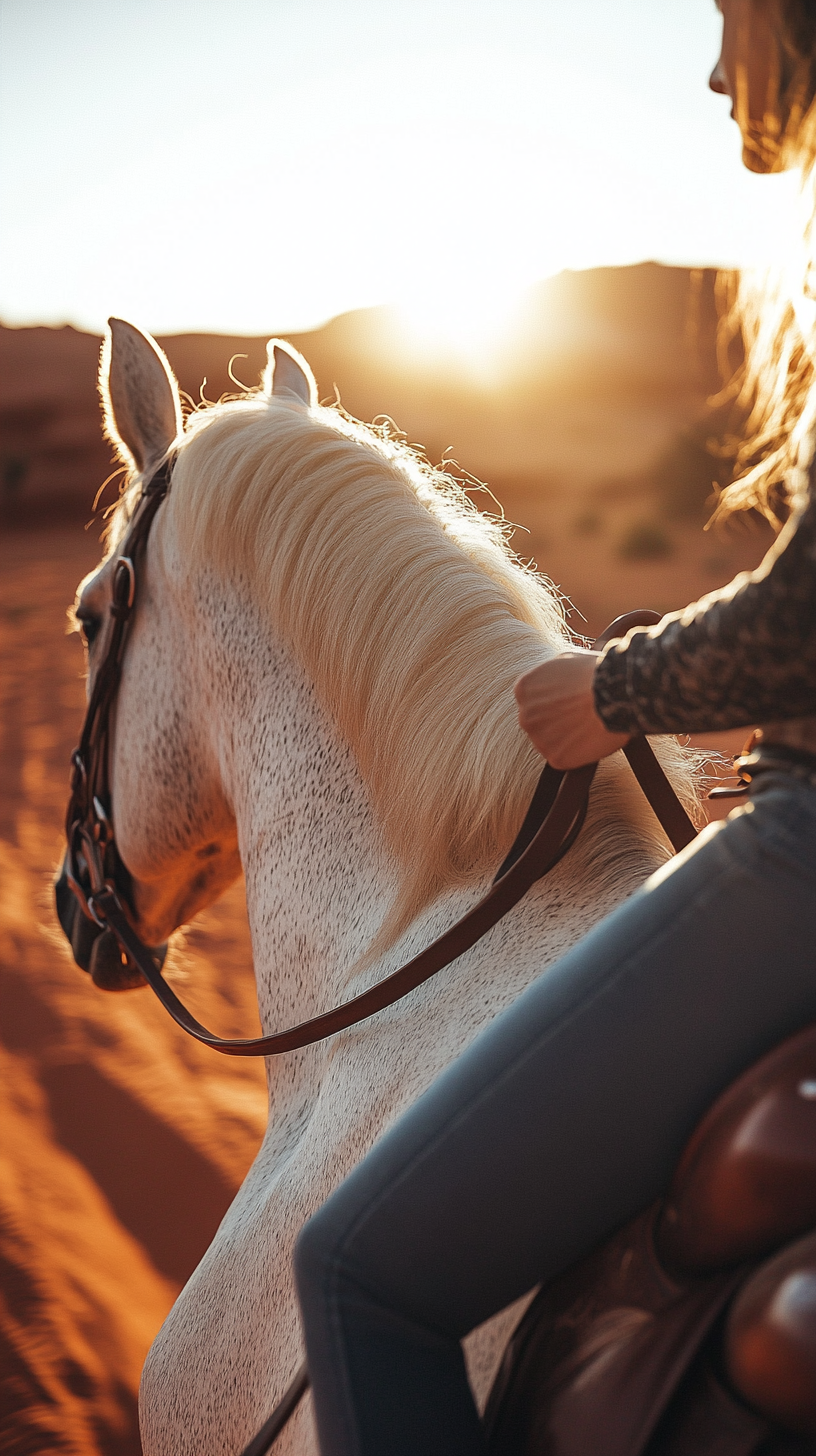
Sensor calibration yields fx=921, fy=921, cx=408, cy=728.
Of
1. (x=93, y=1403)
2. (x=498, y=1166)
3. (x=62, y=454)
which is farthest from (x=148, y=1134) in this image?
(x=62, y=454)

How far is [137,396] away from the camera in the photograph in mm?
2166

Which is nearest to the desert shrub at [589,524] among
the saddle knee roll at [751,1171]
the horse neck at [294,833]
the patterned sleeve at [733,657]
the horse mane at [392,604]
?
the horse mane at [392,604]

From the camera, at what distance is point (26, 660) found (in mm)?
12664

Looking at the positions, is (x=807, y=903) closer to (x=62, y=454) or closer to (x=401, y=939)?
(x=401, y=939)

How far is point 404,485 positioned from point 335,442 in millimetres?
163

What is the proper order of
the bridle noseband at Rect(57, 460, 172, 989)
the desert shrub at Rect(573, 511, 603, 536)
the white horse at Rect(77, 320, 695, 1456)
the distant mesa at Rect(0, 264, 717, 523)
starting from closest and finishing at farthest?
1. the white horse at Rect(77, 320, 695, 1456)
2. the bridle noseband at Rect(57, 460, 172, 989)
3. the desert shrub at Rect(573, 511, 603, 536)
4. the distant mesa at Rect(0, 264, 717, 523)

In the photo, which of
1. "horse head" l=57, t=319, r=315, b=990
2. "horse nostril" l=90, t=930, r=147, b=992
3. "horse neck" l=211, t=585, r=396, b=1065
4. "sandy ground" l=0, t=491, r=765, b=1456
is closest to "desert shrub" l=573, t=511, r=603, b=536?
"sandy ground" l=0, t=491, r=765, b=1456

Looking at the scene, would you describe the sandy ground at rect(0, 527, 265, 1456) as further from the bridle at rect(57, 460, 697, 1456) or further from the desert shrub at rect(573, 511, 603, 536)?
the desert shrub at rect(573, 511, 603, 536)

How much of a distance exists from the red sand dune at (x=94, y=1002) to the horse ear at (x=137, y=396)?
144 cm

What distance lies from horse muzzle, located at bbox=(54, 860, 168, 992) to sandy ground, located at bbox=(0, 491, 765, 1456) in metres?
0.12

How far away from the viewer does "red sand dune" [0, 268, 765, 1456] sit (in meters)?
3.12

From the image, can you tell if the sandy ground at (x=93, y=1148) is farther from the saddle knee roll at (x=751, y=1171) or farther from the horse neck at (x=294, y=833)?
the saddle knee roll at (x=751, y=1171)

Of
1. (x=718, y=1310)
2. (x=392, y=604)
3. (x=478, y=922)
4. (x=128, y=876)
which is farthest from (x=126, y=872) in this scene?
(x=718, y=1310)

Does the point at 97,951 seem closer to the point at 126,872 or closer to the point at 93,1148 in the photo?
the point at 126,872
